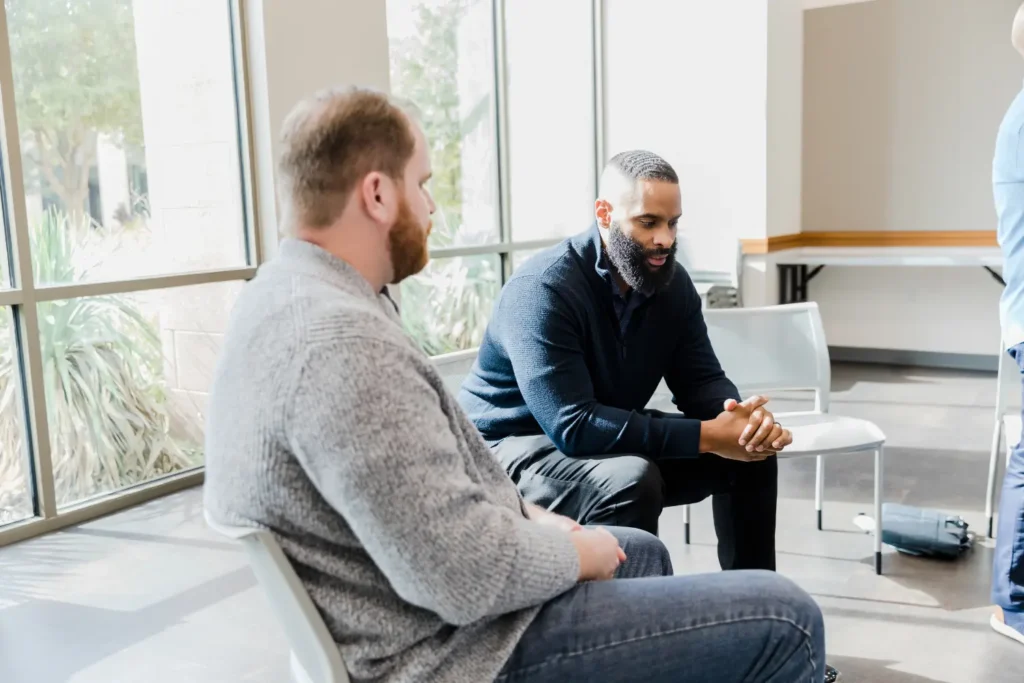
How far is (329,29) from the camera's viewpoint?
363 cm

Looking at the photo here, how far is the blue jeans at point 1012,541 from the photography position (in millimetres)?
2094

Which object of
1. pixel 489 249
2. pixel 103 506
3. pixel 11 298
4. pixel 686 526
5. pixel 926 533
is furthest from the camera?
pixel 489 249

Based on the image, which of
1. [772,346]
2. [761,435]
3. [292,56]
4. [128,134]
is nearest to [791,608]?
[761,435]

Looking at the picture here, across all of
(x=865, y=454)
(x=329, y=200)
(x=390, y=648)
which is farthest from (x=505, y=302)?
(x=865, y=454)

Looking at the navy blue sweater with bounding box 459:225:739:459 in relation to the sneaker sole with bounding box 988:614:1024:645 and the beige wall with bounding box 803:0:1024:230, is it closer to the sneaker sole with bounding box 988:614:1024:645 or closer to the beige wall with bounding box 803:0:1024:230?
the sneaker sole with bounding box 988:614:1024:645

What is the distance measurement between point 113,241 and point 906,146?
4515 millimetres

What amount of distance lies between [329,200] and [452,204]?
12.5 ft

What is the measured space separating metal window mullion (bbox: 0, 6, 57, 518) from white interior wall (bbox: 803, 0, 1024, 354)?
181 inches

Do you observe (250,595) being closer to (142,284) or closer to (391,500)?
(142,284)

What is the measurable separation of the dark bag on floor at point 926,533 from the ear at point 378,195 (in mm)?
2171

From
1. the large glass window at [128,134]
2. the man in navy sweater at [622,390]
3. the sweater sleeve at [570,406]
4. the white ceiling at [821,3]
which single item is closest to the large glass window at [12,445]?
the large glass window at [128,134]

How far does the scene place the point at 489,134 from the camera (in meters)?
5.01

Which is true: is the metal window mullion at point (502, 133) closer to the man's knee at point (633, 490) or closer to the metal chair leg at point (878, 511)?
the metal chair leg at point (878, 511)

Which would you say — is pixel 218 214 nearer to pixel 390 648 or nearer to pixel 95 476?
pixel 95 476
